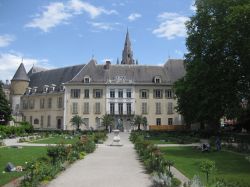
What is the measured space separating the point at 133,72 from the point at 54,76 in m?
14.6

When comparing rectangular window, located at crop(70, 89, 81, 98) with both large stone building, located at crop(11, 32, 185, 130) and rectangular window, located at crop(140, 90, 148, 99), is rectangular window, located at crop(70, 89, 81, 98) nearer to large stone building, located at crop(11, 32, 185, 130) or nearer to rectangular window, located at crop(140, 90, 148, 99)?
large stone building, located at crop(11, 32, 185, 130)

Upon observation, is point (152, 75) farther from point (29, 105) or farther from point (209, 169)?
point (209, 169)

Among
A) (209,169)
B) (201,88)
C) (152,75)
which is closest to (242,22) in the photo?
(201,88)

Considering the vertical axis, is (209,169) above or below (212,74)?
below

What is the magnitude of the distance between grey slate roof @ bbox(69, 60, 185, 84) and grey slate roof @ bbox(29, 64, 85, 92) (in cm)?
194

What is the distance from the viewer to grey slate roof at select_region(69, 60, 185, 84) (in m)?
61.7

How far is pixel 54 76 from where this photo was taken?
220 ft

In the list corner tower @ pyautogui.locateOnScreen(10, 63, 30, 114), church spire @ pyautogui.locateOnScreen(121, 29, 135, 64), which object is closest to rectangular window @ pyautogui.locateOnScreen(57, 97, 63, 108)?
corner tower @ pyautogui.locateOnScreen(10, 63, 30, 114)

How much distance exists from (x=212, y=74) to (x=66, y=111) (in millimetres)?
38141

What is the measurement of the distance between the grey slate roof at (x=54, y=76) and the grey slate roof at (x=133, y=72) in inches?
76.5

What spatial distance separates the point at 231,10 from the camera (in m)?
24.0

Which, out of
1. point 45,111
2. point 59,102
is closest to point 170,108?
point 59,102

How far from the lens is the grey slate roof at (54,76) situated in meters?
64.0

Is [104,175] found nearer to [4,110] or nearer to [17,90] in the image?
[4,110]
